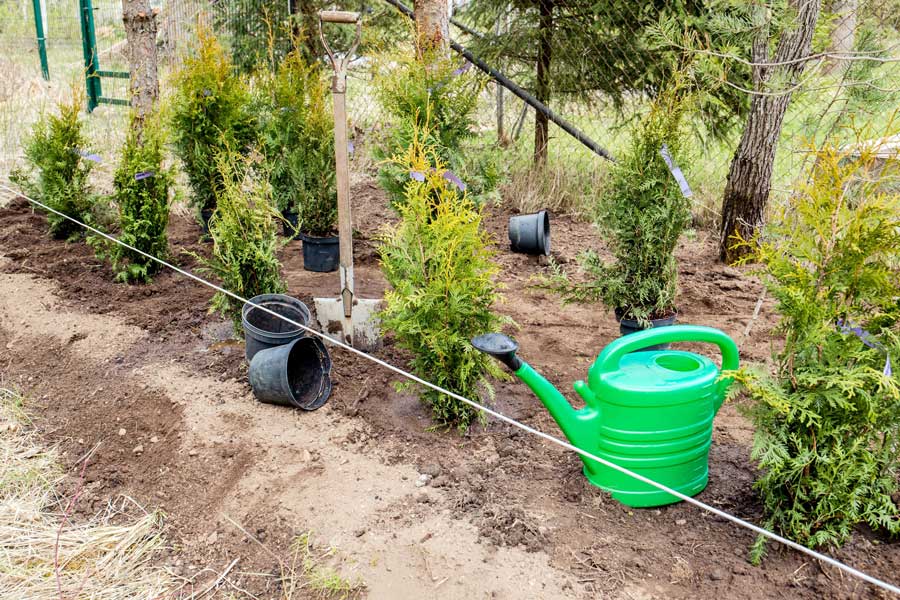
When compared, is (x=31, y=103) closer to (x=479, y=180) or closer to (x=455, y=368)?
(x=479, y=180)

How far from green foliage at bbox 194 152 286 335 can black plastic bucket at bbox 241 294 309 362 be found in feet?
0.50

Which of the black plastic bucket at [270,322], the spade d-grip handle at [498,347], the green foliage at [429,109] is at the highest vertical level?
the green foliage at [429,109]

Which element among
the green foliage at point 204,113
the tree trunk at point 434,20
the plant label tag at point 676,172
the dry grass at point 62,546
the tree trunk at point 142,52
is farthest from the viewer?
the tree trunk at point 142,52

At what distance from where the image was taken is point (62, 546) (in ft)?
8.99

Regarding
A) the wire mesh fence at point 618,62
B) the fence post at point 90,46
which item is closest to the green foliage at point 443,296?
the wire mesh fence at point 618,62

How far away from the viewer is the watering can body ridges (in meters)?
2.61

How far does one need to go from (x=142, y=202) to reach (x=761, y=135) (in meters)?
4.32

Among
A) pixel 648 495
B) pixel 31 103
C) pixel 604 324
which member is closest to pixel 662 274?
pixel 604 324

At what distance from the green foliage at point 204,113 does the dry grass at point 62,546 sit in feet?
10.0

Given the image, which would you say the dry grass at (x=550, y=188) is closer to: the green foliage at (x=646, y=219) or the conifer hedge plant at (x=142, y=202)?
the green foliage at (x=646, y=219)

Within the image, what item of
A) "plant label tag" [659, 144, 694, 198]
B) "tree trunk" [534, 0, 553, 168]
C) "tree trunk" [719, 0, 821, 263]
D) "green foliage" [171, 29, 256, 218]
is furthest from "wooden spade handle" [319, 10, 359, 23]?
"tree trunk" [534, 0, 553, 168]

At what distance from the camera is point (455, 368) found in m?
3.18

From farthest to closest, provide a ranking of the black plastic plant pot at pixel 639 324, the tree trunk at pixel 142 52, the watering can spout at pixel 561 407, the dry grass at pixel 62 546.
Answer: the tree trunk at pixel 142 52
the black plastic plant pot at pixel 639 324
the watering can spout at pixel 561 407
the dry grass at pixel 62 546

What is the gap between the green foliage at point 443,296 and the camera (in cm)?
307
